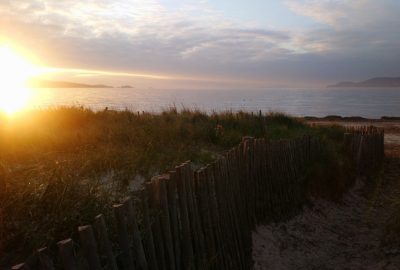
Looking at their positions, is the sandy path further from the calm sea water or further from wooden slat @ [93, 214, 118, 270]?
the calm sea water

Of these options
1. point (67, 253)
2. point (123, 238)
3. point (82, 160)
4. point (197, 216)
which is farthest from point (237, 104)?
point (67, 253)

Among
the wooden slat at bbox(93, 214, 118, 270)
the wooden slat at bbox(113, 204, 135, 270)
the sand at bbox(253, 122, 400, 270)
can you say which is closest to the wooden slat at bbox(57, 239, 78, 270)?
the wooden slat at bbox(93, 214, 118, 270)

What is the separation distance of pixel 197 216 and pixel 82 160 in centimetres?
304

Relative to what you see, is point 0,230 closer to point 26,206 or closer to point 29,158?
point 26,206

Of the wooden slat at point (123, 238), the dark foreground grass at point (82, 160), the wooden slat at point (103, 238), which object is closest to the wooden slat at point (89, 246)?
the wooden slat at point (103, 238)

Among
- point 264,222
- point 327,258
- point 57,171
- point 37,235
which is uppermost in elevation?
point 57,171

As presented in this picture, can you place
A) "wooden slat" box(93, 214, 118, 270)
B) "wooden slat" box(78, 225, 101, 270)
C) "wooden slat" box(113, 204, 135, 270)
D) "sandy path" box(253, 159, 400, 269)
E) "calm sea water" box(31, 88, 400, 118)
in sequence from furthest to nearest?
"calm sea water" box(31, 88, 400, 118)
"sandy path" box(253, 159, 400, 269)
"wooden slat" box(113, 204, 135, 270)
"wooden slat" box(93, 214, 118, 270)
"wooden slat" box(78, 225, 101, 270)

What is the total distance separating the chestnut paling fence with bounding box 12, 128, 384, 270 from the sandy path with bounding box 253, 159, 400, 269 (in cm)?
30

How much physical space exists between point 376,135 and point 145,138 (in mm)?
7354

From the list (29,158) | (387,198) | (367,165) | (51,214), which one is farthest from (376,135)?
(51,214)

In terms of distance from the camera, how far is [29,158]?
7.07 metres

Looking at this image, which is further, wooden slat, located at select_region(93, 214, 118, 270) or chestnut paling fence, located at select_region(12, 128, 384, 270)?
chestnut paling fence, located at select_region(12, 128, 384, 270)

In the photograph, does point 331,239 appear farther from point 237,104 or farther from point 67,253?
point 237,104

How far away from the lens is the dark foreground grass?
12.8ft
